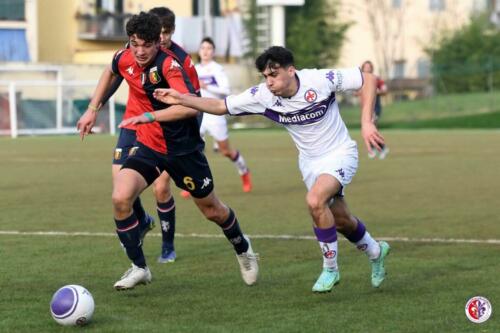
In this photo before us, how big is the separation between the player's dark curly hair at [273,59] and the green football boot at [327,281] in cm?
153

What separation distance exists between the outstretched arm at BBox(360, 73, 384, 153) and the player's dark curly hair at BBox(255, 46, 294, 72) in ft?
2.23

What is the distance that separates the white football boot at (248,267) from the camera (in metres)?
8.73

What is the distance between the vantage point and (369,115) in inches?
327

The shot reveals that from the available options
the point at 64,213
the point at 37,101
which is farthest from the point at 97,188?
the point at 37,101

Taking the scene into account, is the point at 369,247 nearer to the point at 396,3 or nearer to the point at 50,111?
the point at 50,111

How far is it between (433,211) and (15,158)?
1438 centimetres

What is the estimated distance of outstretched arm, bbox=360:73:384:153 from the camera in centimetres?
800

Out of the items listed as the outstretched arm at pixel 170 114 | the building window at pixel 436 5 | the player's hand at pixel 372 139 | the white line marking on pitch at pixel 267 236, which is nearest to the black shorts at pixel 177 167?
the outstretched arm at pixel 170 114

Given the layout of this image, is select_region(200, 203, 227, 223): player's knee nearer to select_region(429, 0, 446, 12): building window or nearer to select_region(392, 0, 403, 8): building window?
select_region(392, 0, 403, 8): building window

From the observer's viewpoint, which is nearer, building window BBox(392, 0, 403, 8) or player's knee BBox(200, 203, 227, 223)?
player's knee BBox(200, 203, 227, 223)

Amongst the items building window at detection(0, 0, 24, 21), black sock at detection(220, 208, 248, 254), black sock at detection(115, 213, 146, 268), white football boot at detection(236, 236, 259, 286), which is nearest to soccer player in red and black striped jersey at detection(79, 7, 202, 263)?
black sock at detection(115, 213, 146, 268)

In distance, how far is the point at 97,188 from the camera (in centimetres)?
1814

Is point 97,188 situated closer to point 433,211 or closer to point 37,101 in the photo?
point 433,211

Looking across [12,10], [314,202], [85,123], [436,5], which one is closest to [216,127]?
[85,123]
